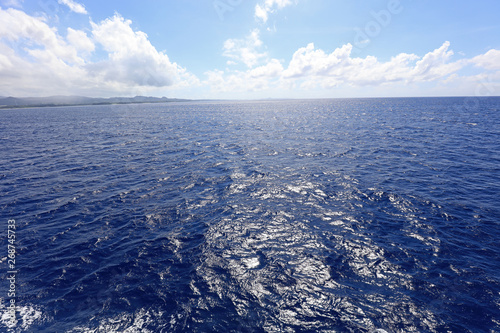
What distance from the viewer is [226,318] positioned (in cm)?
1200

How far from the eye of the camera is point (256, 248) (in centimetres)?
1753

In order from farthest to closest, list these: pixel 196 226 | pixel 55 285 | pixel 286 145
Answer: pixel 286 145 → pixel 196 226 → pixel 55 285

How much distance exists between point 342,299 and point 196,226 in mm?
13210

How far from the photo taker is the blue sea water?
12172 mm

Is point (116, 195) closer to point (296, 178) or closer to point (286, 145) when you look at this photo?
point (296, 178)

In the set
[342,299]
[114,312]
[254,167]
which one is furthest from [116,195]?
[342,299]
